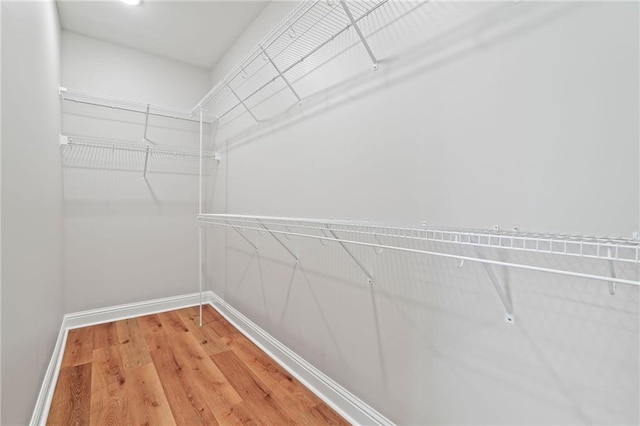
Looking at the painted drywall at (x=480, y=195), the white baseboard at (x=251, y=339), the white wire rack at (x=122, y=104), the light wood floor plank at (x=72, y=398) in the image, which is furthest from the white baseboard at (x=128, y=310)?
the painted drywall at (x=480, y=195)

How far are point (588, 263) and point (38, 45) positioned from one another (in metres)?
2.34

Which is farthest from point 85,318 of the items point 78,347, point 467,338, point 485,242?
point 485,242

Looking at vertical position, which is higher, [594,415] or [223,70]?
[223,70]

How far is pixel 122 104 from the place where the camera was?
2553 millimetres

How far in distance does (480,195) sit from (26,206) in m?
1.68

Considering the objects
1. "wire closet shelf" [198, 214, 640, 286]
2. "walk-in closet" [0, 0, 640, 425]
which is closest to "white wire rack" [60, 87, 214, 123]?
"walk-in closet" [0, 0, 640, 425]

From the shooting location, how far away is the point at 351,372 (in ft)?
4.56

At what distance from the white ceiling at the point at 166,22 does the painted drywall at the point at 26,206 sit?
420 millimetres

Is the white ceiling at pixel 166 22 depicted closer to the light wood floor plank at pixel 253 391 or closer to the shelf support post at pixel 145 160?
the shelf support post at pixel 145 160

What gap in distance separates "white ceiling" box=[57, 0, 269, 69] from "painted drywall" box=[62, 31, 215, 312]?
7.2 inches

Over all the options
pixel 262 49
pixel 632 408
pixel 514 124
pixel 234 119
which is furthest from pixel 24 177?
pixel 632 408

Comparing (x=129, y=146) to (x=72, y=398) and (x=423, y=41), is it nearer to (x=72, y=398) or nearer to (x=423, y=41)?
(x=72, y=398)

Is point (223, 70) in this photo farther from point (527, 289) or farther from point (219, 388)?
point (527, 289)

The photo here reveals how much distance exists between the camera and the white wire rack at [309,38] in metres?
1.18
